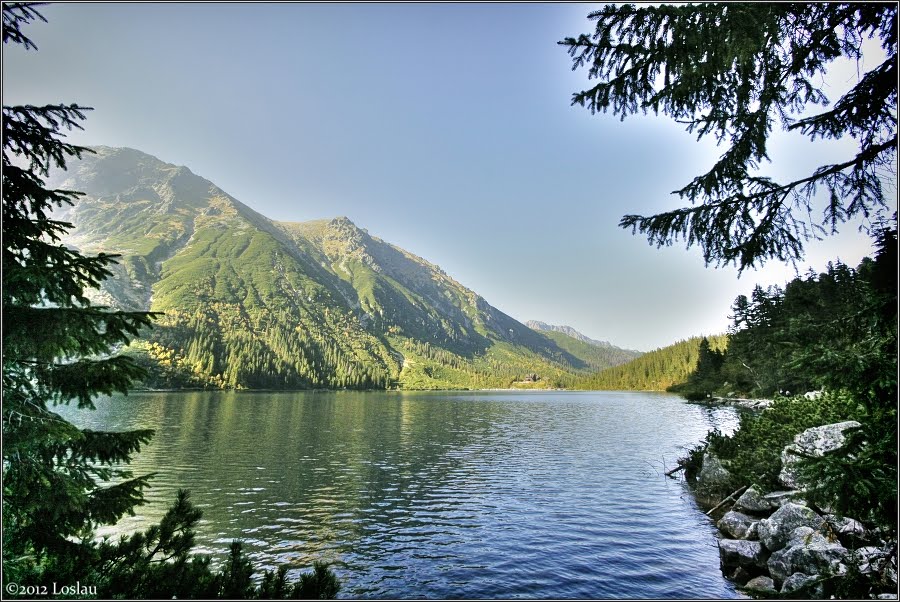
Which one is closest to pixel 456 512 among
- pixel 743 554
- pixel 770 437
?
pixel 743 554

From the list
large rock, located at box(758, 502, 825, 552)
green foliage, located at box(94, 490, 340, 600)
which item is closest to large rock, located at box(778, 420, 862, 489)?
large rock, located at box(758, 502, 825, 552)

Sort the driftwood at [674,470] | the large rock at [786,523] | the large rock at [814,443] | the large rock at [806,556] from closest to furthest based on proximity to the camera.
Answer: the large rock at [806,556], the large rock at [786,523], the large rock at [814,443], the driftwood at [674,470]

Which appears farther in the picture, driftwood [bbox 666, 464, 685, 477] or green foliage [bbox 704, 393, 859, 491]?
driftwood [bbox 666, 464, 685, 477]

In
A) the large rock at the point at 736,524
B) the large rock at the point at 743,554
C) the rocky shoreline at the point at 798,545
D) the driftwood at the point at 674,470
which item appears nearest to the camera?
the rocky shoreline at the point at 798,545

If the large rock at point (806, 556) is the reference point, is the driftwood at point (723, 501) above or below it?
below

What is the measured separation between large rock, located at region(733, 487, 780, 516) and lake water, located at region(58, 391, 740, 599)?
1.91m

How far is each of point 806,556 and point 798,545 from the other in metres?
0.58

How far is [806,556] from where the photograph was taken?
43.7 ft

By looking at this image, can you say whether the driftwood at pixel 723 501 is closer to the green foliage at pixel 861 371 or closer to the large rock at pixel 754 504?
the large rock at pixel 754 504

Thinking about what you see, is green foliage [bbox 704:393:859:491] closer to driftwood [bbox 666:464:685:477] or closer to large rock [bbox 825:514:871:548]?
driftwood [bbox 666:464:685:477]

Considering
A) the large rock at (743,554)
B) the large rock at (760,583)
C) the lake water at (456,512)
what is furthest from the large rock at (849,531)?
the lake water at (456,512)

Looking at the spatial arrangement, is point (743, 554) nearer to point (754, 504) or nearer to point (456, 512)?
point (754, 504)

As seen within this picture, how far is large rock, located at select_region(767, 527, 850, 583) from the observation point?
41.6 ft

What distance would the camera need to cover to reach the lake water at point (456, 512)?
16.0 metres
